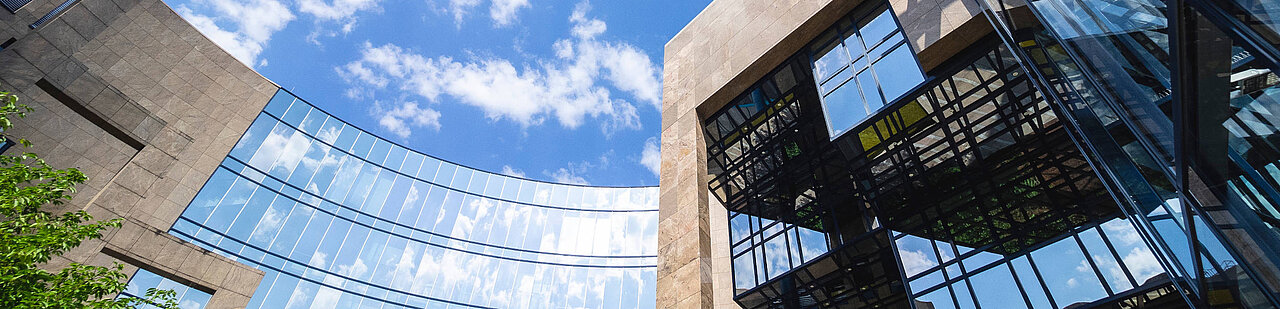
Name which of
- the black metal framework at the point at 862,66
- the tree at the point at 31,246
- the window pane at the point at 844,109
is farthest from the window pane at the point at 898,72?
the tree at the point at 31,246

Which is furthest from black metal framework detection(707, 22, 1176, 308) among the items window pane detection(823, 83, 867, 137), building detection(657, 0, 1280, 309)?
window pane detection(823, 83, 867, 137)

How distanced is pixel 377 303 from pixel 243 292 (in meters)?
8.66

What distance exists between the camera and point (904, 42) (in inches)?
662

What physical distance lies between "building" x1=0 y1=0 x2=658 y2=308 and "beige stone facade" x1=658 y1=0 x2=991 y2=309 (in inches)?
851

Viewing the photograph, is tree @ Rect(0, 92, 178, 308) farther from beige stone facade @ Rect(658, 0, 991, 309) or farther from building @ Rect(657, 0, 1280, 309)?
building @ Rect(657, 0, 1280, 309)

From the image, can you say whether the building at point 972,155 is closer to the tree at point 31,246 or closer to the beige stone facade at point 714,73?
the beige stone facade at point 714,73

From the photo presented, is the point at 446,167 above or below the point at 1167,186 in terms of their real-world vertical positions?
above

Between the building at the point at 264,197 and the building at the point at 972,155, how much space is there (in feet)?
72.4

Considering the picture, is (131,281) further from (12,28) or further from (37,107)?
(12,28)

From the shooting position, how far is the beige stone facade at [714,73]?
52.2 feet

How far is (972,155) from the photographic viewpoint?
1752 centimetres

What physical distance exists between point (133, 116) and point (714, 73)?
85.2ft

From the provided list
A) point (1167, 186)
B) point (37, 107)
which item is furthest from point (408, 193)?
point (1167, 186)

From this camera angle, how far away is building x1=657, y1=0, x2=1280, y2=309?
4965mm
